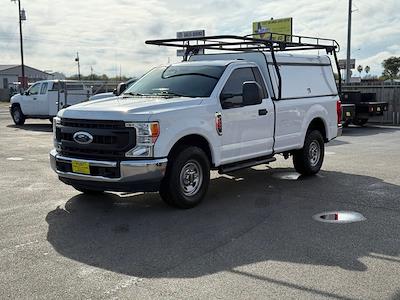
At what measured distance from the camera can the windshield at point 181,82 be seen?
751 centimetres

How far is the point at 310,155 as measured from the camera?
9.64 meters

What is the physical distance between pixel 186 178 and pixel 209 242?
1.55 meters

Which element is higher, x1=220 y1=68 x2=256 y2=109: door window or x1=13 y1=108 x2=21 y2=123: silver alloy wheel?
x1=220 y1=68 x2=256 y2=109: door window

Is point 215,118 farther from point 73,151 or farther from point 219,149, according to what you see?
point 73,151

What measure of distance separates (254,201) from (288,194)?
0.75 meters

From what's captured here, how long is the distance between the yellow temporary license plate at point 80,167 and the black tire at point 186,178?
0.99 meters

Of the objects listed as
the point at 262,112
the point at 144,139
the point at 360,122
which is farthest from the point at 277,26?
the point at 144,139

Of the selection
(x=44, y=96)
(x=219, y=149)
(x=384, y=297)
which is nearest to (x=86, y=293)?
(x=384, y=297)

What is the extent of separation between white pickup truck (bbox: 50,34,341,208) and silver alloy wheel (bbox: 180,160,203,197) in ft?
0.05

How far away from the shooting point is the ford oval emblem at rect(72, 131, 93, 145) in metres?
6.58

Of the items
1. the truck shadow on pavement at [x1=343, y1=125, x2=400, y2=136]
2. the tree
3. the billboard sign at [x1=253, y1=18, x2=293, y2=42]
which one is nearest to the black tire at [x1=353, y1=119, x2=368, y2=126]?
the truck shadow on pavement at [x1=343, y1=125, x2=400, y2=136]

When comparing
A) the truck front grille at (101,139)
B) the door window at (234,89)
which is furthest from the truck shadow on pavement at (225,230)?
the door window at (234,89)

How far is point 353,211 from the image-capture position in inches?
273

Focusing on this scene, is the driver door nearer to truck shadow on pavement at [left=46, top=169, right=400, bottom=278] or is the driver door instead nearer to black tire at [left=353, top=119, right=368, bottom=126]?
truck shadow on pavement at [left=46, top=169, right=400, bottom=278]
